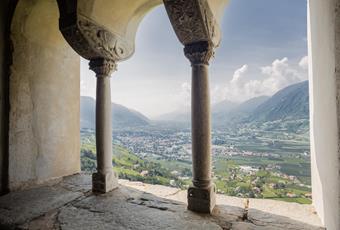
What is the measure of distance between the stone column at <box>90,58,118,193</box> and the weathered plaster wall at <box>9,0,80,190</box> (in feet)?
3.16

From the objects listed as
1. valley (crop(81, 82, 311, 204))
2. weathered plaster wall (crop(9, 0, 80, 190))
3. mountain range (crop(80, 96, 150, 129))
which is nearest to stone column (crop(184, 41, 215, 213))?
valley (crop(81, 82, 311, 204))

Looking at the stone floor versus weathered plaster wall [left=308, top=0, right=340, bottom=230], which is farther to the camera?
the stone floor

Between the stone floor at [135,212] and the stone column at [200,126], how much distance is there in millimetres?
235

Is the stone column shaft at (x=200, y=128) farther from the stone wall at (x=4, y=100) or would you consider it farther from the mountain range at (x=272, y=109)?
the stone wall at (x=4, y=100)

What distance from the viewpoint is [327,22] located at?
1460mm

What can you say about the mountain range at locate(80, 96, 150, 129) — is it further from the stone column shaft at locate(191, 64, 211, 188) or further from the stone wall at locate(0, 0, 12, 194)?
the stone column shaft at locate(191, 64, 211, 188)

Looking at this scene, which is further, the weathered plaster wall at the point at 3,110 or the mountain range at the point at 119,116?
the mountain range at the point at 119,116

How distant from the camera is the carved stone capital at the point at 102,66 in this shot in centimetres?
307

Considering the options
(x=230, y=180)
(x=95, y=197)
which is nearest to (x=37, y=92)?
(x=95, y=197)

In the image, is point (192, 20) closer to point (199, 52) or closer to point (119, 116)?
point (199, 52)

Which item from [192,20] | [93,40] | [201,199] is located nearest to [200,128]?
[201,199]

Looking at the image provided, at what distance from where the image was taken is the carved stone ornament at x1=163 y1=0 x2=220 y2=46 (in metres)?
2.03

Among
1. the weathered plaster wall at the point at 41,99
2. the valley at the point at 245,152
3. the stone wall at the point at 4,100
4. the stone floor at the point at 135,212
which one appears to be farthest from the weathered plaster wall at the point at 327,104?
the stone wall at the point at 4,100

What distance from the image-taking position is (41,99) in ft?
11.1
